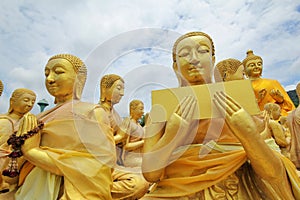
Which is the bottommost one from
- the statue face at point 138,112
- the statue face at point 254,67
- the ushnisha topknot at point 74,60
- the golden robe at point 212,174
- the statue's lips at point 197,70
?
the golden robe at point 212,174

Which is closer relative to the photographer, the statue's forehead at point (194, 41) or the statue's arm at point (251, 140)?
the statue's arm at point (251, 140)

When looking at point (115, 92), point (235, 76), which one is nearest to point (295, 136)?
point (235, 76)

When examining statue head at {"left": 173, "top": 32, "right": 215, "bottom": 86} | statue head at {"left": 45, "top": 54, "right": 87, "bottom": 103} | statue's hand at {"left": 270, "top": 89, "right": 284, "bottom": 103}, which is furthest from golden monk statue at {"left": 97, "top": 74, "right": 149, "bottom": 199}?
statue's hand at {"left": 270, "top": 89, "right": 284, "bottom": 103}

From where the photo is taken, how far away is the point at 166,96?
2211 mm

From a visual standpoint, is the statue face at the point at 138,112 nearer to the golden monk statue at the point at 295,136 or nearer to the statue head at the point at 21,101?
the statue head at the point at 21,101

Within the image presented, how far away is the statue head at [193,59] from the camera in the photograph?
2.45m

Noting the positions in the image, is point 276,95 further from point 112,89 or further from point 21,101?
point 21,101

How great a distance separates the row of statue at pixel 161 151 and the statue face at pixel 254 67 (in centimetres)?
321

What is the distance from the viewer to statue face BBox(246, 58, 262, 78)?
614cm

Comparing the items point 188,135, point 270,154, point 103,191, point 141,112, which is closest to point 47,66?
point 103,191

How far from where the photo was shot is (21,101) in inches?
174

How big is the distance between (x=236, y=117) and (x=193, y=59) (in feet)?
2.34

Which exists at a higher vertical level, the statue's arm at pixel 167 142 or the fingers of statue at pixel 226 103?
the fingers of statue at pixel 226 103

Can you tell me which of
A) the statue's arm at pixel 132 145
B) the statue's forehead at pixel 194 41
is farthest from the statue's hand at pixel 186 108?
the statue's arm at pixel 132 145
